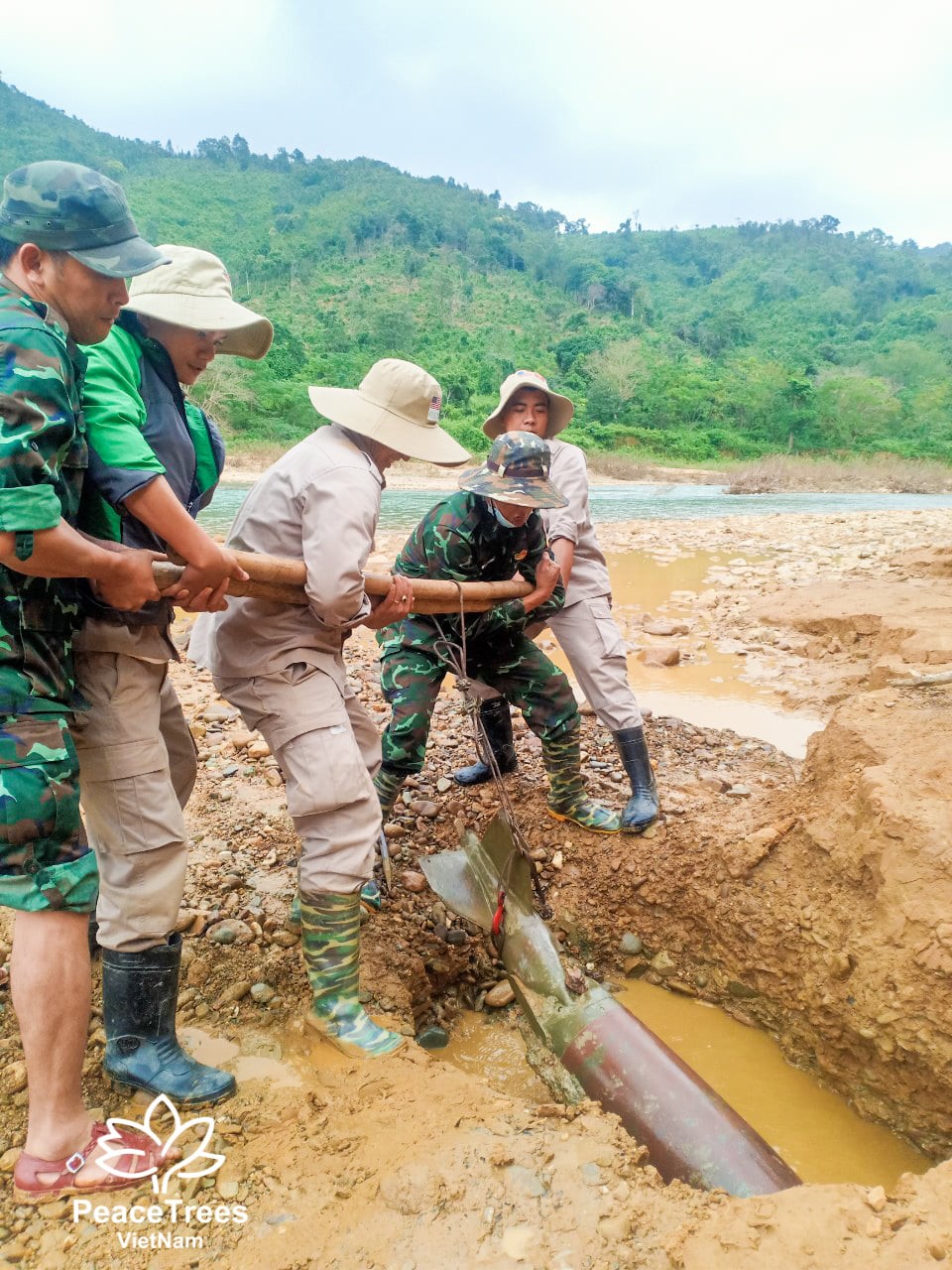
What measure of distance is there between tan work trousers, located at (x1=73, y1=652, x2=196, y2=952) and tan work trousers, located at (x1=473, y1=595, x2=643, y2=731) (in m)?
1.79

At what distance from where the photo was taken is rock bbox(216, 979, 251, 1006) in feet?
Answer: 8.02

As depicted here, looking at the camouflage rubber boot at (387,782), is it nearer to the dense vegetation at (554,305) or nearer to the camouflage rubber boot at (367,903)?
the camouflage rubber boot at (367,903)

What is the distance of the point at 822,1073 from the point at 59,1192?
242cm

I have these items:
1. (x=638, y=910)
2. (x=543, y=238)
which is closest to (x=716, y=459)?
(x=638, y=910)

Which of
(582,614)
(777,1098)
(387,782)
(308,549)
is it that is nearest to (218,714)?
(387,782)

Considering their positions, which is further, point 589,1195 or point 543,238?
point 543,238

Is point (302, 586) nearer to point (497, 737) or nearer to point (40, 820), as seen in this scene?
point (40, 820)

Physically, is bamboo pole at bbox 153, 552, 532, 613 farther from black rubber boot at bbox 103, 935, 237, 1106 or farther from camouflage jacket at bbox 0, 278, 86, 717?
black rubber boot at bbox 103, 935, 237, 1106

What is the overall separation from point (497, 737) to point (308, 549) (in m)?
1.98

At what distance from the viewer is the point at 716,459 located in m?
44.3

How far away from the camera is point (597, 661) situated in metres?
3.54

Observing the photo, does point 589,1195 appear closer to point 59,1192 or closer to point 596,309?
point 59,1192

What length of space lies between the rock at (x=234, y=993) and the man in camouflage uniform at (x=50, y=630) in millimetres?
724

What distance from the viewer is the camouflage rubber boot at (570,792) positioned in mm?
3432
